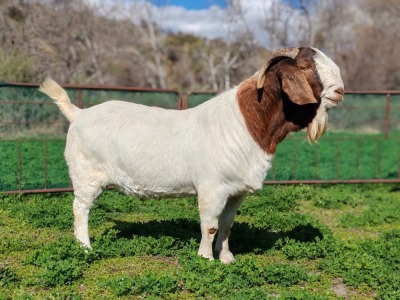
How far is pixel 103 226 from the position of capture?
684 centimetres

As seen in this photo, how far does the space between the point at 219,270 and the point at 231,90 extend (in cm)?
193

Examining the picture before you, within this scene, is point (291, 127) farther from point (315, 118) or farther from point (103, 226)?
point (103, 226)

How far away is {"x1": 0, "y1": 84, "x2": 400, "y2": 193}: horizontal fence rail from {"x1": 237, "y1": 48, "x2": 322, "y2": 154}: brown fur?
14.8ft

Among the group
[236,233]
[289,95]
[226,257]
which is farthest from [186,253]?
[289,95]

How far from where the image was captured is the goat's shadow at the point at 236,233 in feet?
20.1

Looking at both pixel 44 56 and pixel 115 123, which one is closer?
pixel 115 123

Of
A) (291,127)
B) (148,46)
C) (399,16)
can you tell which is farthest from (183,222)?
(399,16)

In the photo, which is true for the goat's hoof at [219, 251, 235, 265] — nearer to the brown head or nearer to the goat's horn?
the brown head

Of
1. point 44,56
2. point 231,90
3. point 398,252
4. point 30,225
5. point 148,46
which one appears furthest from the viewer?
point 148,46

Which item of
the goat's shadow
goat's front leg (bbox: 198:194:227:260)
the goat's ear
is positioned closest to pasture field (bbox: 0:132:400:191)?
the goat's shadow

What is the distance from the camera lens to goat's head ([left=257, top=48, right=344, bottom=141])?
4.59 meters

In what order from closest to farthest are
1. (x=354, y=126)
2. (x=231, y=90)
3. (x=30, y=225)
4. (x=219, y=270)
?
1. (x=219, y=270)
2. (x=231, y=90)
3. (x=30, y=225)
4. (x=354, y=126)

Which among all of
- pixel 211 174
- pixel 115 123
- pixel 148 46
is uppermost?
pixel 115 123

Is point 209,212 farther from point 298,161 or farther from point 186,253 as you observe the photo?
point 298,161
